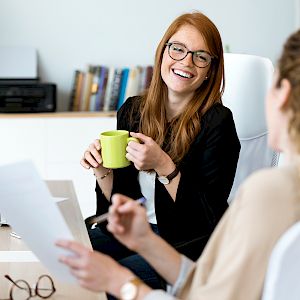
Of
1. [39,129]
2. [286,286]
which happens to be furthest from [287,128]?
[39,129]

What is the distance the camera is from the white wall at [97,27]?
4.29 metres

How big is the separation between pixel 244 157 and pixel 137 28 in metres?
2.00

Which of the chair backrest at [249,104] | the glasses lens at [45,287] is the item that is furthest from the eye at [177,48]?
the glasses lens at [45,287]

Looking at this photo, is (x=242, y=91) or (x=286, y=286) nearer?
(x=286, y=286)

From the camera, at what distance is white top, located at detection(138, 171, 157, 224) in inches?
88.0

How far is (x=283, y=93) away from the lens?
1207mm

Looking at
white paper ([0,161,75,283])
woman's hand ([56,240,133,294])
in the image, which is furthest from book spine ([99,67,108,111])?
woman's hand ([56,240,133,294])

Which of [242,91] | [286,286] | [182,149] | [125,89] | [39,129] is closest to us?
[286,286]

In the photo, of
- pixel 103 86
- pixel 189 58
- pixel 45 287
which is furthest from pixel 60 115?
pixel 45 287

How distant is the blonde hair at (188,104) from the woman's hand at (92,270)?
98cm

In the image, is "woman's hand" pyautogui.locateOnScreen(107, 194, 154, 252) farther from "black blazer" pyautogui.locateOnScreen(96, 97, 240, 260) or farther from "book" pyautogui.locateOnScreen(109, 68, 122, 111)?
"book" pyautogui.locateOnScreen(109, 68, 122, 111)

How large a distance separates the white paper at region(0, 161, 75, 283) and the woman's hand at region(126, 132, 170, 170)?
24.7 inches

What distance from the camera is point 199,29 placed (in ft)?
7.29

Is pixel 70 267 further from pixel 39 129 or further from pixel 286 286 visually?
pixel 39 129
